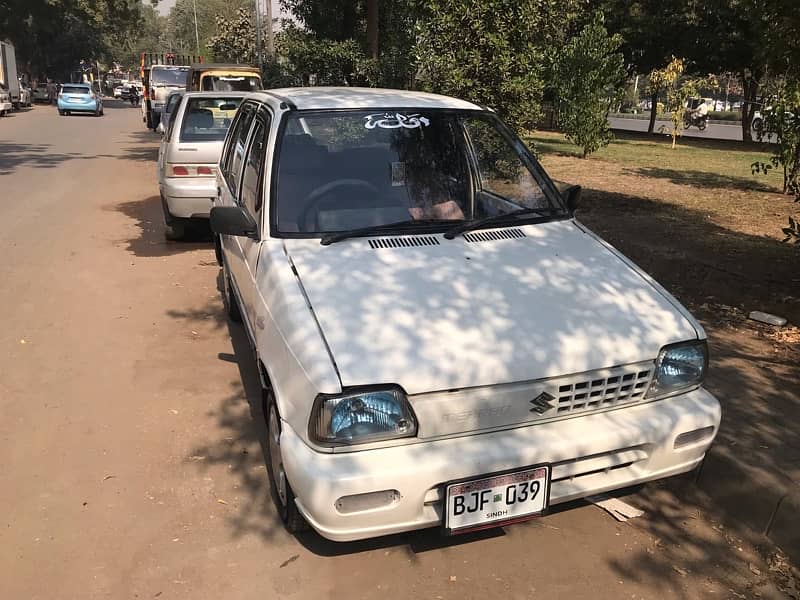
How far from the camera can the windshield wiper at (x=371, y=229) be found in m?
3.40

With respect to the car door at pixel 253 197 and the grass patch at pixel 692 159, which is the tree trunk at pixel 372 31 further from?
the car door at pixel 253 197

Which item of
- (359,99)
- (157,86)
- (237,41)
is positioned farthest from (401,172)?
(237,41)

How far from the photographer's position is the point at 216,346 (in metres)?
5.20

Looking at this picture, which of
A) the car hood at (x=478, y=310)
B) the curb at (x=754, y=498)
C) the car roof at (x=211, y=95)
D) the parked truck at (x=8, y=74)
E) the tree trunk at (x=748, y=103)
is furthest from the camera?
the parked truck at (x=8, y=74)

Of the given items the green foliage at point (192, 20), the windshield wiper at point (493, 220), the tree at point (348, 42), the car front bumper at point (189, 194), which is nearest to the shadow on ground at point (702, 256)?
the windshield wiper at point (493, 220)

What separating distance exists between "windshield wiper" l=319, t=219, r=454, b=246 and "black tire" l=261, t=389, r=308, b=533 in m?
0.79

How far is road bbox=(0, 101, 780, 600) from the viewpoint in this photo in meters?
2.81

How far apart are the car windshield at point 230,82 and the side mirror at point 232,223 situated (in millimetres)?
12657

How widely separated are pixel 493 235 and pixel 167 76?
27.0 m

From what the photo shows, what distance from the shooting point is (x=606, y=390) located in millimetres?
2803

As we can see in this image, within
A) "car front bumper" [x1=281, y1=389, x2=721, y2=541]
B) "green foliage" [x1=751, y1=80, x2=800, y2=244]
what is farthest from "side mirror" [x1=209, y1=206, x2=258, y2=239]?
"green foliage" [x1=751, y1=80, x2=800, y2=244]

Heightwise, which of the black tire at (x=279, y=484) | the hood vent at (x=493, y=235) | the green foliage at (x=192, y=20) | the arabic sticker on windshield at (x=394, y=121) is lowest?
the black tire at (x=279, y=484)

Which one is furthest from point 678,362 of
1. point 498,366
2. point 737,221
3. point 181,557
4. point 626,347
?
point 737,221

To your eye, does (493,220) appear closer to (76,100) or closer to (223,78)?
(223,78)
